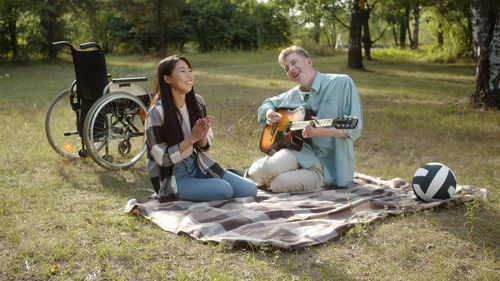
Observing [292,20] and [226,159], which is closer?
[226,159]

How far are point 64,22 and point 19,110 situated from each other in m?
11.5

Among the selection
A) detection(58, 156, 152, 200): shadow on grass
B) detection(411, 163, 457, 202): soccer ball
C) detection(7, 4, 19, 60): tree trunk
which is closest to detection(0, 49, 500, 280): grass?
detection(58, 156, 152, 200): shadow on grass

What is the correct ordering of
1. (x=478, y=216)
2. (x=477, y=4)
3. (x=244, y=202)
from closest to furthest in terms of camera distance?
(x=478, y=216) → (x=244, y=202) → (x=477, y=4)

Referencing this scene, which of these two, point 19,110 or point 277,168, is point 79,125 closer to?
point 277,168

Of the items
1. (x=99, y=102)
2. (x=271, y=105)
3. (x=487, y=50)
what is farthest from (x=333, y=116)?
(x=487, y=50)

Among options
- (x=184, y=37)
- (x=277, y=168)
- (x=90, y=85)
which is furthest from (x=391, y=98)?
(x=184, y=37)

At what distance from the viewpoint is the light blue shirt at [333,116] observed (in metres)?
4.43

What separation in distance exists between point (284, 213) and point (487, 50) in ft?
21.5

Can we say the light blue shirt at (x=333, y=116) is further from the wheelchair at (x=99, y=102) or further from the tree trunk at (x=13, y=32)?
the tree trunk at (x=13, y=32)

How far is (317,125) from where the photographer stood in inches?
165

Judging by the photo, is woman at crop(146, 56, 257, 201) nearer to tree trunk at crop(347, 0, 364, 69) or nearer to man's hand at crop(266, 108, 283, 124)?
man's hand at crop(266, 108, 283, 124)

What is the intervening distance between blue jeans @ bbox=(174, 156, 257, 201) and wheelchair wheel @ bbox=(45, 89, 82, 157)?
167cm

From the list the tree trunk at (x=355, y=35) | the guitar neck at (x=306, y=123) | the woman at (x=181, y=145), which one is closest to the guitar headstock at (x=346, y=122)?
the guitar neck at (x=306, y=123)

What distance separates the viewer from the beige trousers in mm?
4484
